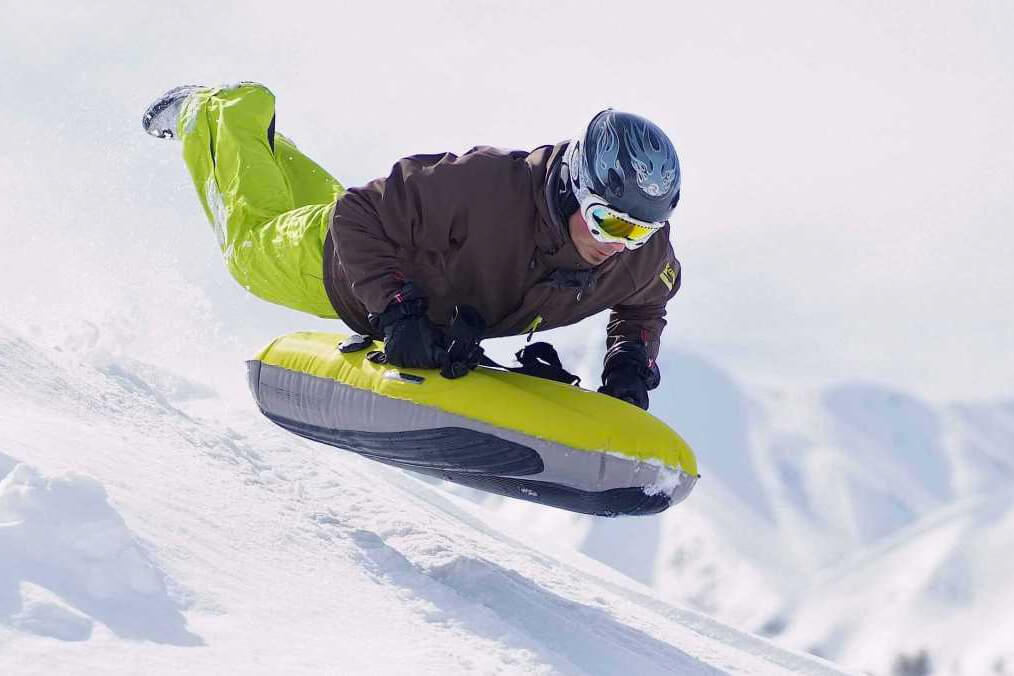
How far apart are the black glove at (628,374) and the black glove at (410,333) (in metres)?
1.13

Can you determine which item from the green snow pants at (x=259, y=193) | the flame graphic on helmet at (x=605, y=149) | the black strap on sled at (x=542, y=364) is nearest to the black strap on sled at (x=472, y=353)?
the black strap on sled at (x=542, y=364)

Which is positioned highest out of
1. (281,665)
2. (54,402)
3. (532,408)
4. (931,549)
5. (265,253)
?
(931,549)

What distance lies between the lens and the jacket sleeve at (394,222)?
4828 millimetres

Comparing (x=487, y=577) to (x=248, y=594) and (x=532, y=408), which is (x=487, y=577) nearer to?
(x=532, y=408)

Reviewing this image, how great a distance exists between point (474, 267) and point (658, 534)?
356 ft

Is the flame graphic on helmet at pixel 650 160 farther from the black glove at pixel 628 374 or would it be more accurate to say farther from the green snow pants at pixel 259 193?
the green snow pants at pixel 259 193

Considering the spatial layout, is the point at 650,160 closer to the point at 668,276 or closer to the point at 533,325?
the point at 533,325

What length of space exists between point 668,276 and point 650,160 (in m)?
1.36

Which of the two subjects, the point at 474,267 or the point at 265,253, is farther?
the point at 265,253

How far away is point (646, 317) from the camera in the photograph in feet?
19.1

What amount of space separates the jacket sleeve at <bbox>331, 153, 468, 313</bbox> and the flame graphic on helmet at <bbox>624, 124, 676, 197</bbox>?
31.9 inches

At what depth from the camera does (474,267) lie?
5.05m

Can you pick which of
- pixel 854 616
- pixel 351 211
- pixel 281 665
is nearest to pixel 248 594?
pixel 281 665

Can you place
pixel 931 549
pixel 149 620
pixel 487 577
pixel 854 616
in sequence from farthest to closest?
1. pixel 931 549
2. pixel 854 616
3. pixel 487 577
4. pixel 149 620
